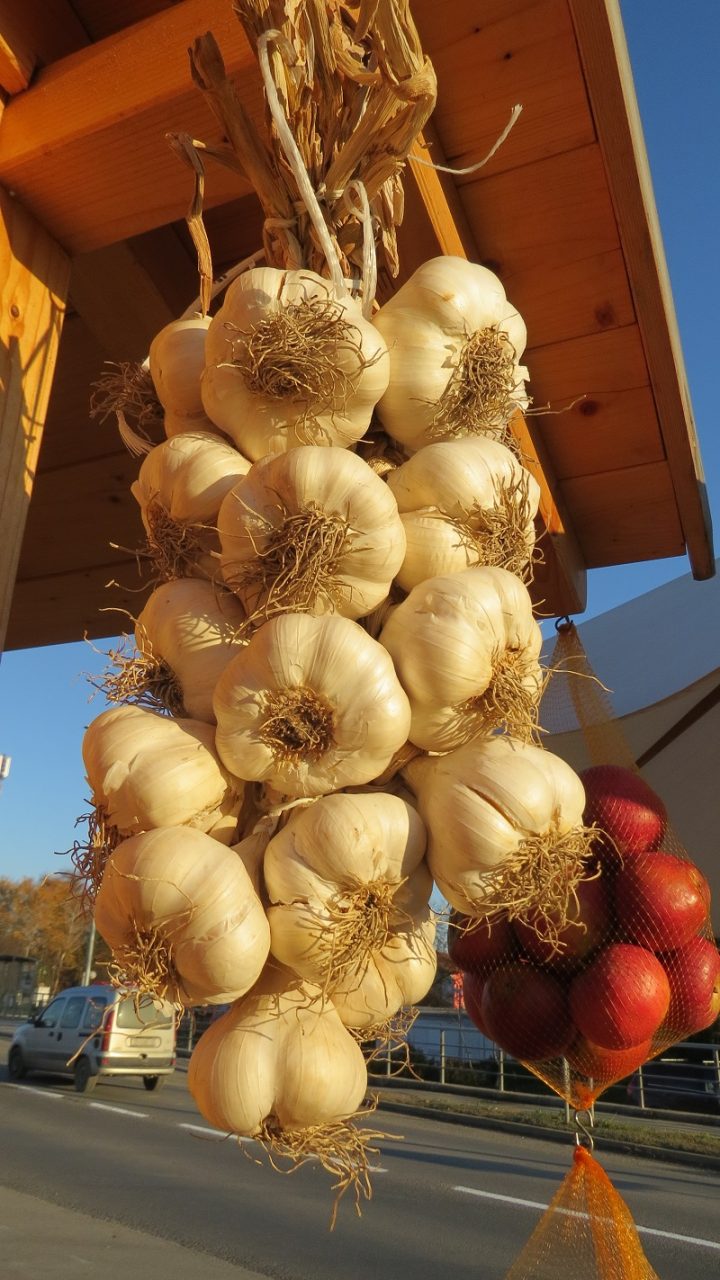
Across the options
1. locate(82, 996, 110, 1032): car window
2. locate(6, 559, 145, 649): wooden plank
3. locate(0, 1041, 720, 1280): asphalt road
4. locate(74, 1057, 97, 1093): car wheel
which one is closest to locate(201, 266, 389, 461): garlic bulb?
locate(6, 559, 145, 649): wooden plank

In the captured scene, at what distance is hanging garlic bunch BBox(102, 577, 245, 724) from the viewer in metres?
0.65

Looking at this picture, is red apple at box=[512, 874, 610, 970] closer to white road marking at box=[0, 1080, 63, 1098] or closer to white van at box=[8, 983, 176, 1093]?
white van at box=[8, 983, 176, 1093]

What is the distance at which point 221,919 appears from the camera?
53 cm

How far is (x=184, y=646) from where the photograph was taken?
650 mm

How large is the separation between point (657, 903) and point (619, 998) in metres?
0.10

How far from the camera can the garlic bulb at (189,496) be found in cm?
69

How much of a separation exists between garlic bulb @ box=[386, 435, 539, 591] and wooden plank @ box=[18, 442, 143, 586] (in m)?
1.16

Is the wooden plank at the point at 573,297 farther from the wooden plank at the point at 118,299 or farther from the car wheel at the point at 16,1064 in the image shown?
the car wheel at the point at 16,1064

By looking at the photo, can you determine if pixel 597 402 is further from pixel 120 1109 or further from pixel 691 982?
pixel 120 1109

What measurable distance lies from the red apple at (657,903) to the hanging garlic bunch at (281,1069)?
0.37 metres

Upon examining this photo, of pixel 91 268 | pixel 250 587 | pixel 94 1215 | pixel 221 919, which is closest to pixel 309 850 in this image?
pixel 221 919

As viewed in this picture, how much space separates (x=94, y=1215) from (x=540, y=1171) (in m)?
3.47

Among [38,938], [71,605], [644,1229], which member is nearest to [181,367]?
[71,605]

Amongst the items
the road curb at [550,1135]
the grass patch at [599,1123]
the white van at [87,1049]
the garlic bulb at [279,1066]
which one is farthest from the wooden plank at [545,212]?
the white van at [87,1049]
